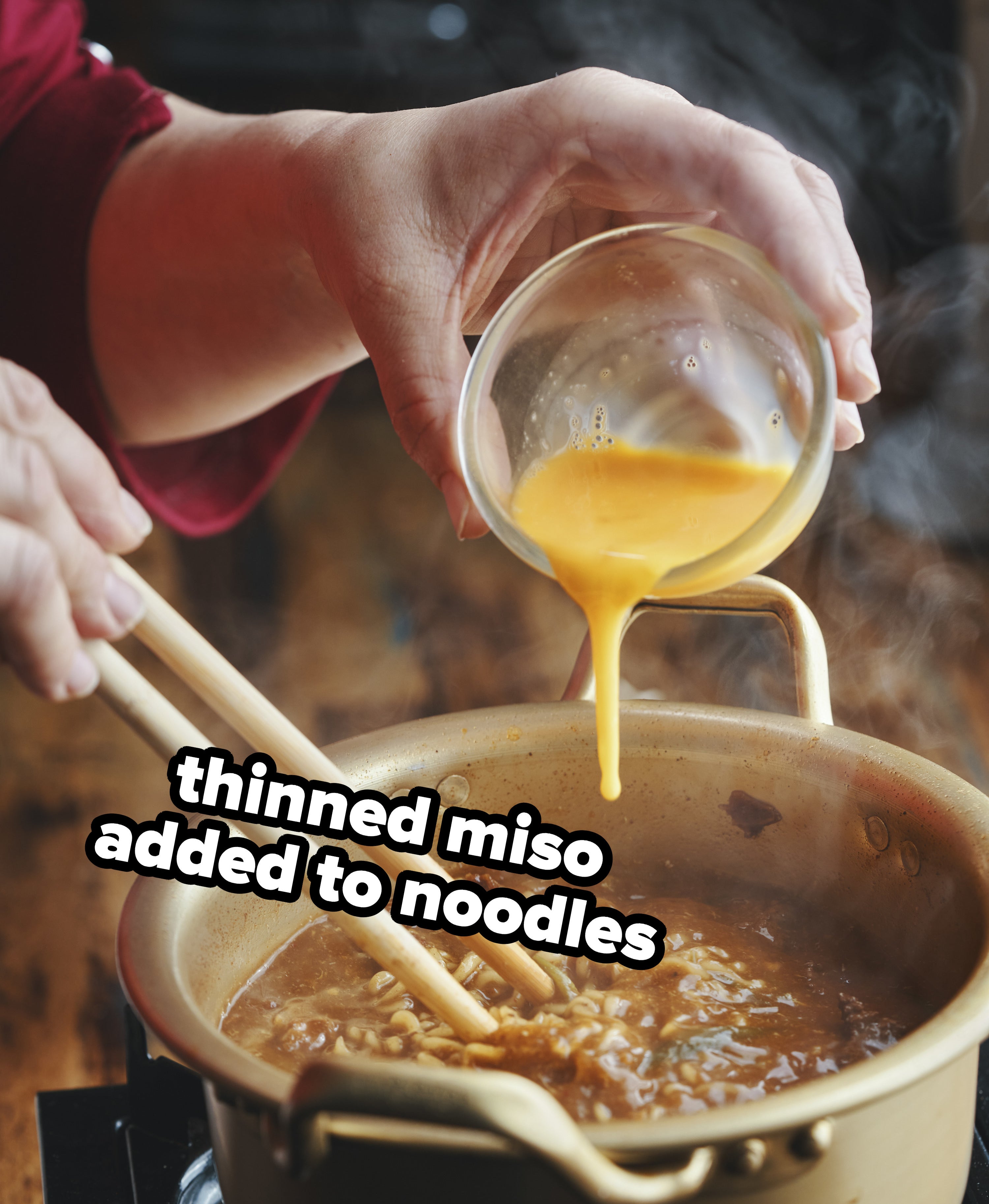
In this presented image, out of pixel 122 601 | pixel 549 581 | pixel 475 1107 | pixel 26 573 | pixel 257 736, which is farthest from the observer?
pixel 549 581

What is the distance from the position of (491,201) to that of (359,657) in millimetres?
2141

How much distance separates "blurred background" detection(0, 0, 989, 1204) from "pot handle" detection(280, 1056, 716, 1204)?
62.8 inches

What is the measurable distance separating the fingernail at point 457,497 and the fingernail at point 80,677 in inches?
14.5

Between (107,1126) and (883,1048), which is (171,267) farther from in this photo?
(883,1048)

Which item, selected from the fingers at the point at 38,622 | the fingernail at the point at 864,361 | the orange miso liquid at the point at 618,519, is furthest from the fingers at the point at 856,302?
the fingers at the point at 38,622

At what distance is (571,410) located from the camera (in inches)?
42.5

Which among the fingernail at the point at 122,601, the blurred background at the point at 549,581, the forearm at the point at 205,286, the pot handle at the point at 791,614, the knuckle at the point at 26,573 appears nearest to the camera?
the knuckle at the point at 26,573

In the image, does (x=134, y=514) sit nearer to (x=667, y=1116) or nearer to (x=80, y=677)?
(x=80, y=677)

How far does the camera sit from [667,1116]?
810 mm

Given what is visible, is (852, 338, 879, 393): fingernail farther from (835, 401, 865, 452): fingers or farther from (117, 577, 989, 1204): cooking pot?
(117, 577, 989, 1204): cooking pot

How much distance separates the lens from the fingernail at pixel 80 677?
84 cm

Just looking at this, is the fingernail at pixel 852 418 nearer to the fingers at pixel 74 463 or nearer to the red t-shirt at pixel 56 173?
the fingers at pixel 74 463

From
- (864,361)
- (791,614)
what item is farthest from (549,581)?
(864,361)

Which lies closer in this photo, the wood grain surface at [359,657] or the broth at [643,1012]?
the broth at [643,1012]
